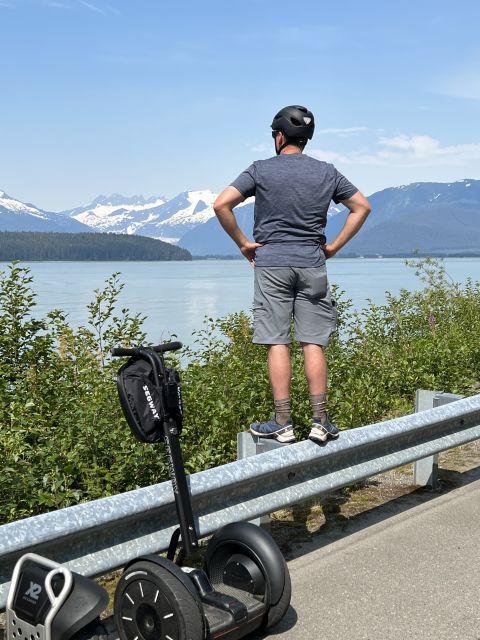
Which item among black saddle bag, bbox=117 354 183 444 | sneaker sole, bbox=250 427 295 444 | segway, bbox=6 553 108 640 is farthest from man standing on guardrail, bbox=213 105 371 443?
segway, bbox=6 553 108 640

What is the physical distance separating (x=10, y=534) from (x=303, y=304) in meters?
2.46

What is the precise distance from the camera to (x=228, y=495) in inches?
157

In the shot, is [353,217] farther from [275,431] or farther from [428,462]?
[428,462]

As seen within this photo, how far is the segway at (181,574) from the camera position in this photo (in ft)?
9.98

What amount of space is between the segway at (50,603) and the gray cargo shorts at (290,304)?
2.30m

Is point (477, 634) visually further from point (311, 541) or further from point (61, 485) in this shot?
point (61, 485)

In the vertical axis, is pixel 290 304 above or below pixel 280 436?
above

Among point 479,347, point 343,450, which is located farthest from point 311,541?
point 479,347

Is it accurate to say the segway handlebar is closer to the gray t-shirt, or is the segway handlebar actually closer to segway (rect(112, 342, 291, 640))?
segway (rect(112, 342, 291, 640))

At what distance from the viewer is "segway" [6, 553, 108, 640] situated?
9.18 feet

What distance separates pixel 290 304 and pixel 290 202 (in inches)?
23.2

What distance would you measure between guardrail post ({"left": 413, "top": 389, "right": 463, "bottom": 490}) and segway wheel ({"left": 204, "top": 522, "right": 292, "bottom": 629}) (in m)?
2.40

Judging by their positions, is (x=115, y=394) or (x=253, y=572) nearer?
(x=253, y=572)

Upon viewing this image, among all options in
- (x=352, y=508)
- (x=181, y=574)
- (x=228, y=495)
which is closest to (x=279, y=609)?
(x=181, y=574)
